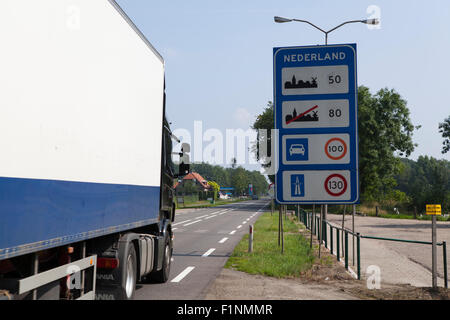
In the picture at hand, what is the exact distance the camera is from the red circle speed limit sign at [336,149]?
30.9 ft

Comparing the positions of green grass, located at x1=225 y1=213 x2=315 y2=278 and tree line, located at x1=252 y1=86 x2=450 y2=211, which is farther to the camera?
tree line, located at x1=252 y1=86 x2=450 y2=211

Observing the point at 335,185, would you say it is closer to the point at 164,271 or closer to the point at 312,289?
the point at 312,289

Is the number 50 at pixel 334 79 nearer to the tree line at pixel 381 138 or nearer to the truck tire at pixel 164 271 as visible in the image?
the truck tire at pixel 164 271

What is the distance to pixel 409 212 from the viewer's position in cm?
4728

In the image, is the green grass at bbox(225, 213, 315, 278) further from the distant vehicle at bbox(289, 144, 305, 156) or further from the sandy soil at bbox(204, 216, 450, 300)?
the distant vehicle at bbox(289, 144, 305, 156)

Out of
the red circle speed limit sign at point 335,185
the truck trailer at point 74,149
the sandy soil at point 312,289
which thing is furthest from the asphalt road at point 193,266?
the red circle speed limit sign at point 335,185

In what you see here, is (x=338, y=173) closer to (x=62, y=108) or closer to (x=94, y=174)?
(x=94, y=174)

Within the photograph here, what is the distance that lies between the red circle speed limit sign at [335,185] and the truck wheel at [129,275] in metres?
4.48

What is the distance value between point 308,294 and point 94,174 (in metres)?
4.44

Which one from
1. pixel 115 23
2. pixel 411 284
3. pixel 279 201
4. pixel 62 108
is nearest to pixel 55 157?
pixel 62 108

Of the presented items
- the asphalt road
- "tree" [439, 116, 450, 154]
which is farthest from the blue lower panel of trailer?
"tree" [439, 116, 450, 154]

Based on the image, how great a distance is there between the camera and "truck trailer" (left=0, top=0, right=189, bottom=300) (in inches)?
143

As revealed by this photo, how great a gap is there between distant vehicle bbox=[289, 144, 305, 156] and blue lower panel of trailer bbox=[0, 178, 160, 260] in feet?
13.6

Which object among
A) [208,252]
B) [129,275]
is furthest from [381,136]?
[129,275]
